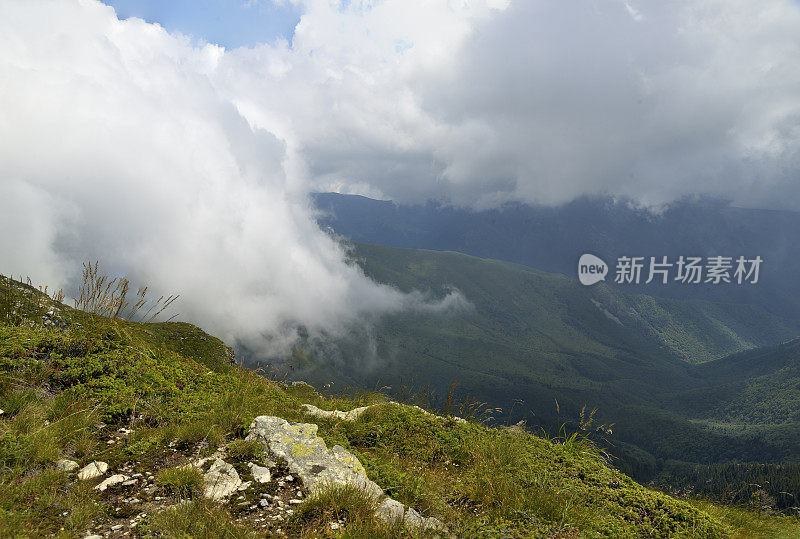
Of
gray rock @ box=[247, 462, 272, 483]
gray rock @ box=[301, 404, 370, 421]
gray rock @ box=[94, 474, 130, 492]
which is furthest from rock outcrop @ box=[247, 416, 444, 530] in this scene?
gray rock @ box=[301, 404, 370, 421]

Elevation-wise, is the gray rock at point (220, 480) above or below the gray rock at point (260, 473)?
below

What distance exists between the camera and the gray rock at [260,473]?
16.6 feet

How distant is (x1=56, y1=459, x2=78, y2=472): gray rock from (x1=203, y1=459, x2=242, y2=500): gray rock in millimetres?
1706

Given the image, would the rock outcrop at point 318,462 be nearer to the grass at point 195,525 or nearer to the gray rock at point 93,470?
the grass at point 195,525

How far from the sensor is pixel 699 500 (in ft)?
29.6

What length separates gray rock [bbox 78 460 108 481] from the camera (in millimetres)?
4764

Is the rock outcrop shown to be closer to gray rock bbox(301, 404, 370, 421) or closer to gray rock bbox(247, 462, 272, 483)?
gray rock bbox(247, 462, 272, 483)

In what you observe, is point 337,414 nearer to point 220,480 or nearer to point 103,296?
point 220,480

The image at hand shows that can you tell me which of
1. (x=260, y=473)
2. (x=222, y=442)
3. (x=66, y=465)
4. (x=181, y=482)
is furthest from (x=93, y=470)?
(x=260, y=473)

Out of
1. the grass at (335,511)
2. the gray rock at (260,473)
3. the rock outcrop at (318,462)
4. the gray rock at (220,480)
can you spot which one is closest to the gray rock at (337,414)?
the rock outcrop at (318,462)

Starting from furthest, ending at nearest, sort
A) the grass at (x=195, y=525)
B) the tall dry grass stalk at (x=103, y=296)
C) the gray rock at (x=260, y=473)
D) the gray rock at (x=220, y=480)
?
the tall dry grass stalk at (x=103, y=296), the gray rock at (x=260, y=473), the gray rock at (x=220, y=480), the grass at (x=195, y=525)

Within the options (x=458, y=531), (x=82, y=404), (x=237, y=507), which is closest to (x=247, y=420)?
(x=237, y=507)

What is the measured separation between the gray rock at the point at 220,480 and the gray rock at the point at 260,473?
21 cm

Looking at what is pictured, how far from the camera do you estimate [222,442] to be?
5.84 metres
